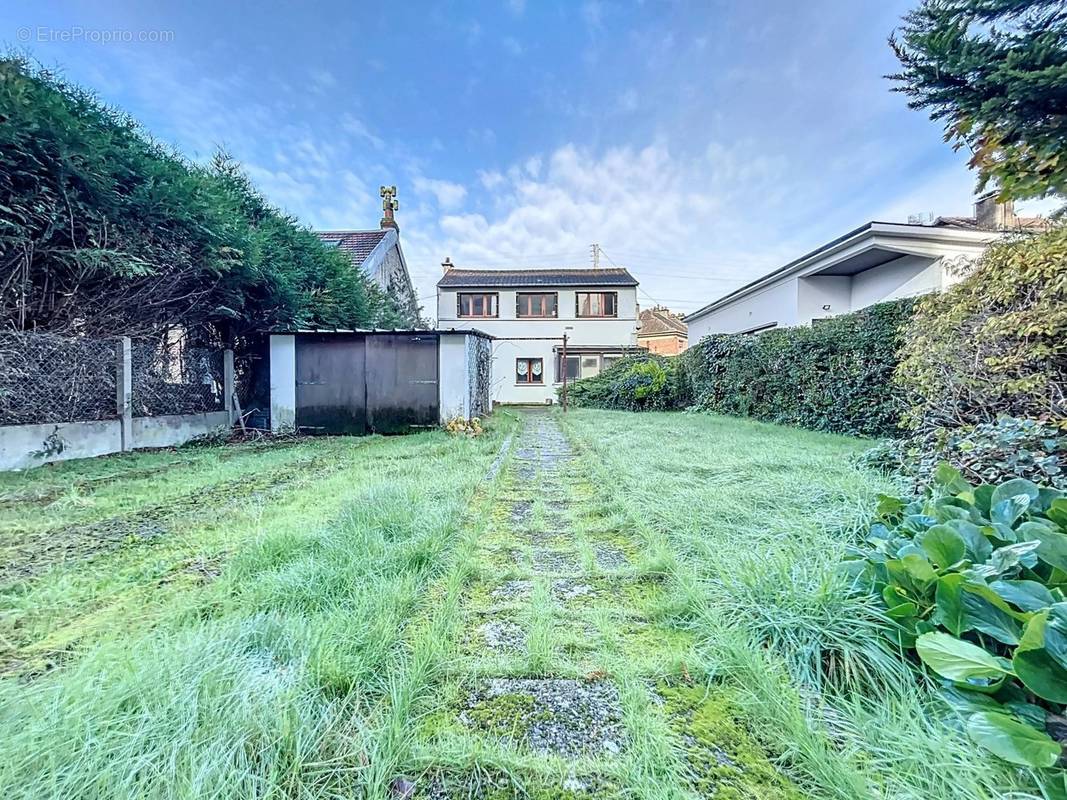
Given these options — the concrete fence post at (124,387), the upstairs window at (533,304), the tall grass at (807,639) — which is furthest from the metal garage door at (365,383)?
the upstairs window at (533,304)

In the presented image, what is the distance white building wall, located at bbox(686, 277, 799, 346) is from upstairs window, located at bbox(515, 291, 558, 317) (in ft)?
21.3

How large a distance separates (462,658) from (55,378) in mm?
6994

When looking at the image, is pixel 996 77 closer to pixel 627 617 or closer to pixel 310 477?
pixel 627 617

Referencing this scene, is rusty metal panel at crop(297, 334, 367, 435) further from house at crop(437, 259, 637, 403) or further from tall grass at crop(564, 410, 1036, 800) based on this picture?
house at crop(437, 259, 637, 403)

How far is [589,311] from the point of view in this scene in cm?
1866

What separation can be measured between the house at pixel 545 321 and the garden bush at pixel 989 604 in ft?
53.8

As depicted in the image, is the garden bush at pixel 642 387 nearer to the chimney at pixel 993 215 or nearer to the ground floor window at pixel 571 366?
the ground floor window at pixel 571 366

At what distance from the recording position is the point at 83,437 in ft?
18.5

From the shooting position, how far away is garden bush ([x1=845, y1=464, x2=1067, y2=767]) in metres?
1.07

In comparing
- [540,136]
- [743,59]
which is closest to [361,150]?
[540,136]

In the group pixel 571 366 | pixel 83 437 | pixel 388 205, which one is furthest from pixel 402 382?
pixel 571 366

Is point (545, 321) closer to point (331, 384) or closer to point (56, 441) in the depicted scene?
point (331, 384)

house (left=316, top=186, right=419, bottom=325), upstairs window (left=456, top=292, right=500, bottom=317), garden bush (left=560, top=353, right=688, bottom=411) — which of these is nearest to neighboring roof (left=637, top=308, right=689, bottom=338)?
upstairs window (left=456, top=292, right=500, bottom=317)

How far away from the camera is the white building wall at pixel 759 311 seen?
10.7 m
